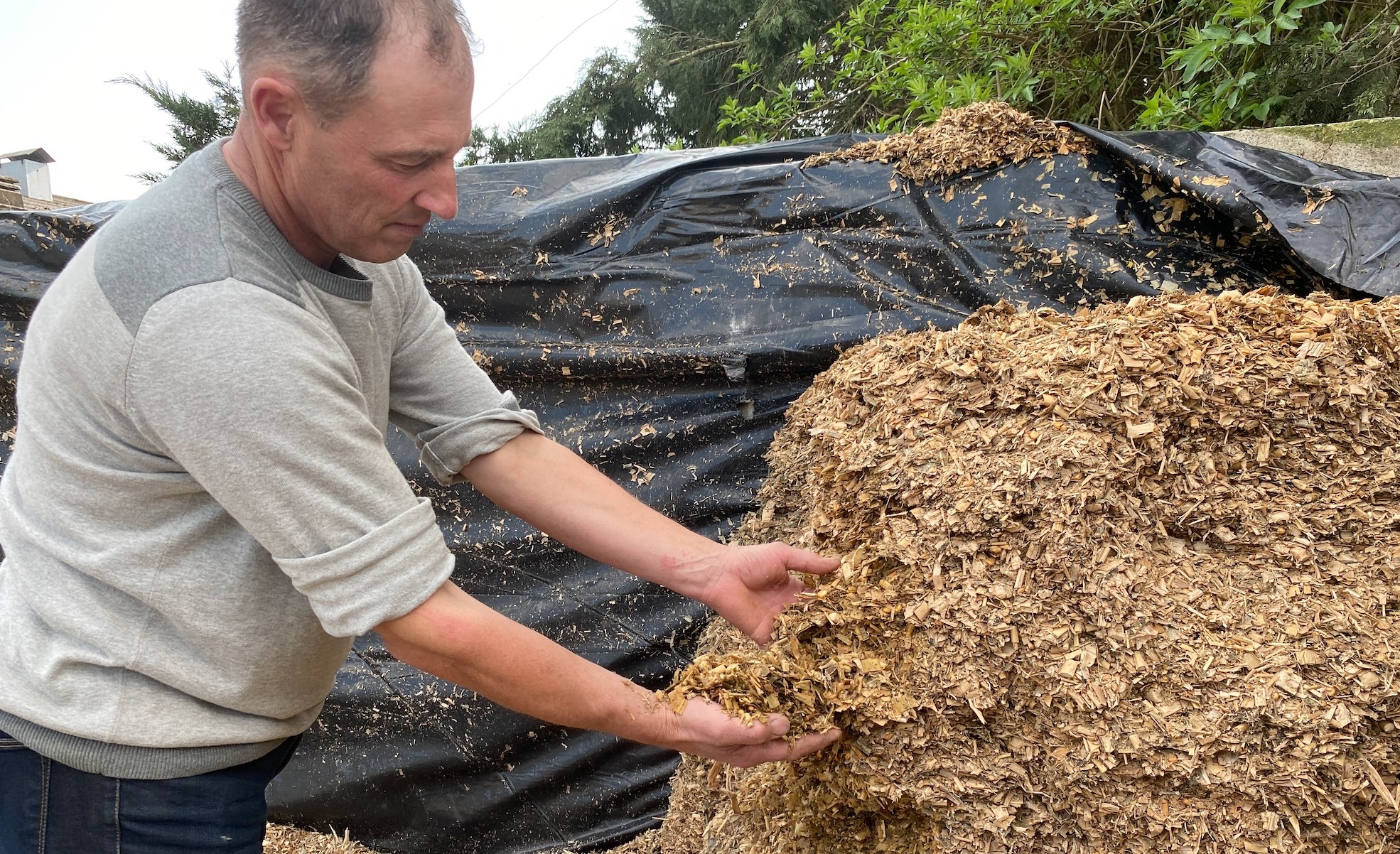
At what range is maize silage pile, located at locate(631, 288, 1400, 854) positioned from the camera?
4.10ft

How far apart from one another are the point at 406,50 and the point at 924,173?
141cm

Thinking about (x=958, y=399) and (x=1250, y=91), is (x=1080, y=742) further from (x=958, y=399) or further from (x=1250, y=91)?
(x=1250, y=91)

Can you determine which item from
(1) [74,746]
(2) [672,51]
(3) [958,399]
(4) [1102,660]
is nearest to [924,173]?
(3) [958,399]

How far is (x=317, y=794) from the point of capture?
2680mm

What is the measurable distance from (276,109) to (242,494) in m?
0.46

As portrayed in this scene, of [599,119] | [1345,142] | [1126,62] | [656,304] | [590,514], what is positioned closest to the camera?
[590,514]

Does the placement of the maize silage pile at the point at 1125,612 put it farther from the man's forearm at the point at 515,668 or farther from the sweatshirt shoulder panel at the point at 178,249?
the sweatshirt shoulder panel at the point at 178,249

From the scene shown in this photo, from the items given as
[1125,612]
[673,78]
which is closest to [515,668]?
[1125,612]

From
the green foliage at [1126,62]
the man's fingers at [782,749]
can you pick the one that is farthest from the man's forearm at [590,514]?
the green foliage at [1126,62]

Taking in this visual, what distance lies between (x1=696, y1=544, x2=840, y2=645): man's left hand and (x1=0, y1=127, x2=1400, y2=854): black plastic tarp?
0.67 meters

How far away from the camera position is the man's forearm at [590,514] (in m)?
1.60

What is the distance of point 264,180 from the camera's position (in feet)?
3.85

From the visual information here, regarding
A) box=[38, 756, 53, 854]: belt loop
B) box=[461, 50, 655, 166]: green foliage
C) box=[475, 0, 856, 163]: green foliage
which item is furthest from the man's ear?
box=[461, 50, 655, 166]: green foliage

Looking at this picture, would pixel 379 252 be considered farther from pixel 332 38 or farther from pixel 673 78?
pixel 673 78
